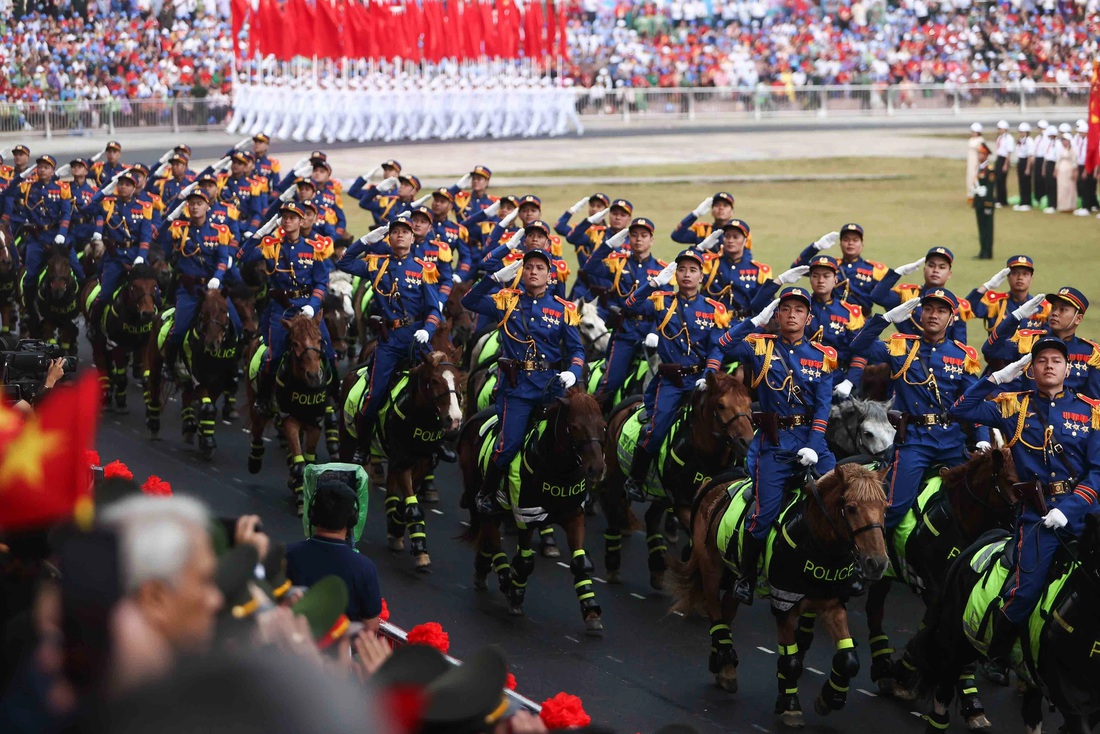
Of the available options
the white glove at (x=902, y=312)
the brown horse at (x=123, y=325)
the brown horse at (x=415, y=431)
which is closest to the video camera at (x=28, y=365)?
the brown horse at (x=415, y=431)

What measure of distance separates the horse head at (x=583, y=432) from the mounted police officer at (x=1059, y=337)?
2.89 m

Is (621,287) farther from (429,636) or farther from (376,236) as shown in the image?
(429,636)

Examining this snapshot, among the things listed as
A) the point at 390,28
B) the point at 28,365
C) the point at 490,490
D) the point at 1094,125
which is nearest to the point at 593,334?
the point at 490,490

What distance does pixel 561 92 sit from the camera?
1999 inches

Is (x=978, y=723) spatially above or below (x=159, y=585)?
below

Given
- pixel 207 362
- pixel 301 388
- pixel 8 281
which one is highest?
pixel 8 281

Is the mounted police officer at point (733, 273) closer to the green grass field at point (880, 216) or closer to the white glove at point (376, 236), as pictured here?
the white glove at point (376, 236)

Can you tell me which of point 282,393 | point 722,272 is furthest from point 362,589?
point 722,272

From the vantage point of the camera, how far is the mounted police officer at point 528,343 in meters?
12.0

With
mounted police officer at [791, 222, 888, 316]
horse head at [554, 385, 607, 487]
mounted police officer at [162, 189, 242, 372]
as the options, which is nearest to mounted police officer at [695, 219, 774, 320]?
mounted police officer at [791, 222, 888, 316]

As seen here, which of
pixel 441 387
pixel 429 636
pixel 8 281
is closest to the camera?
pixel 429 636

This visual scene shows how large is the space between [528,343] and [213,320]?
→ 16.6 ft

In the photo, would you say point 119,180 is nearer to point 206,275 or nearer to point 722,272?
point 206,275

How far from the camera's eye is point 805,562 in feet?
30.6
